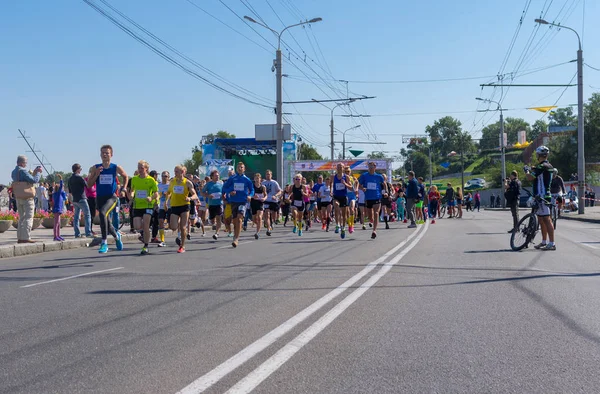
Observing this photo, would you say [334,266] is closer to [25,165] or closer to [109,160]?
[109,160]

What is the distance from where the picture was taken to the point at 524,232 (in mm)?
11258

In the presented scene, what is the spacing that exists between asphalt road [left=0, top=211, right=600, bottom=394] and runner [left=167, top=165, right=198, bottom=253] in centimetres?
260

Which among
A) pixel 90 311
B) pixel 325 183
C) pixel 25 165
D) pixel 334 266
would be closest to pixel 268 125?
pixel 325 183

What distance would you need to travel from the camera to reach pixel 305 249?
40.3 feet

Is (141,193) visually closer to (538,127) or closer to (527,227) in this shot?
(527,227)

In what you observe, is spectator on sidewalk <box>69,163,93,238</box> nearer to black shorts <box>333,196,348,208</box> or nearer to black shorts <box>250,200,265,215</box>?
black shorts <box>250,200,265,215</box>

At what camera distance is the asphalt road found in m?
3.79

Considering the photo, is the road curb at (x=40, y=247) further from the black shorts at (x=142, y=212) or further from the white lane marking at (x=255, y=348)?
the white lane marking at (x=255, y=348)

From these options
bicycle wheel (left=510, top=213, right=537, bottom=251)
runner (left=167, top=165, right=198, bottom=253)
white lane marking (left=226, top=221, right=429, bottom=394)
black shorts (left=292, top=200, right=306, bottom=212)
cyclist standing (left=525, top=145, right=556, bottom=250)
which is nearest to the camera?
white lane marking (left=226, top=221, right=429, bottom=394)

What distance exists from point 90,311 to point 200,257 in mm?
4963

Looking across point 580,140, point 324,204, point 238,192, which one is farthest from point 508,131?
point 238,192

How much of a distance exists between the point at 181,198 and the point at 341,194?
4.72m

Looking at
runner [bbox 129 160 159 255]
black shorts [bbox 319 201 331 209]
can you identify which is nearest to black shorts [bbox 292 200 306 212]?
black shorts [bbox 319 201 331 209]

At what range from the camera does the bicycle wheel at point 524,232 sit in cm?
1115
